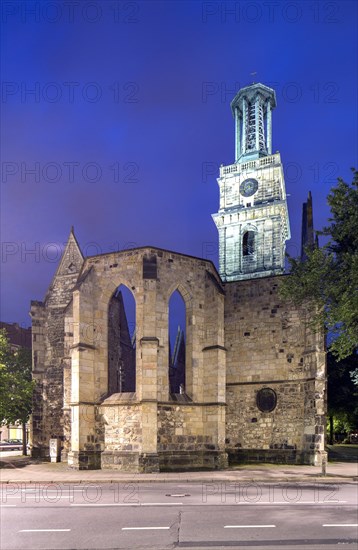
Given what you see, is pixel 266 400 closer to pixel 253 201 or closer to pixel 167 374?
pixel 167 374

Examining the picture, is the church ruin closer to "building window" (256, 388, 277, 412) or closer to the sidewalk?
"building window" (256, 388, 277, 412)

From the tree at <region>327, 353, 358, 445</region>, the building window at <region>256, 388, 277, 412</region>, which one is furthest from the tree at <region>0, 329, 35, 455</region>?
the tree at <region>327, 353, 358, 445</region>

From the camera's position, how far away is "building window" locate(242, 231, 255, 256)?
203ft

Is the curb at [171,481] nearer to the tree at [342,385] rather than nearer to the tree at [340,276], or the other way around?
the tree at [340,276]

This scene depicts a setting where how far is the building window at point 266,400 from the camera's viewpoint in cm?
2678

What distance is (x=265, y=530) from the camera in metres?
10.8

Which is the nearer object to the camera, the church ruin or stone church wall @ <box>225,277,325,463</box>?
the church ruin

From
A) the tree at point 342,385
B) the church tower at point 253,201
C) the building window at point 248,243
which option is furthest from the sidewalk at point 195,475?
the building window at point 248,243

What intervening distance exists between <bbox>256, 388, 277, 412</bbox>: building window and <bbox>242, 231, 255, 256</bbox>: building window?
117 ft

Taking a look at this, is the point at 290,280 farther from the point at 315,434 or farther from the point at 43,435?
the point at 43,435

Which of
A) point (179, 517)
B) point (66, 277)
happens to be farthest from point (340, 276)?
point (66, 277)

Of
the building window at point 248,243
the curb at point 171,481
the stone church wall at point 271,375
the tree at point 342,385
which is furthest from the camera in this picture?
the building window at point 248,243

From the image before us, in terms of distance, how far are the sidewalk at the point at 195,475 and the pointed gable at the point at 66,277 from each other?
8.99 metres

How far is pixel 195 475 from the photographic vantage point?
2103cm
